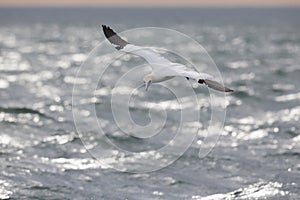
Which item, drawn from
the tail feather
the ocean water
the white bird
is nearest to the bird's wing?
the white bird

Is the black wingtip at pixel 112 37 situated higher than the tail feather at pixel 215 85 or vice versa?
the black wingtip at pixel 112 37

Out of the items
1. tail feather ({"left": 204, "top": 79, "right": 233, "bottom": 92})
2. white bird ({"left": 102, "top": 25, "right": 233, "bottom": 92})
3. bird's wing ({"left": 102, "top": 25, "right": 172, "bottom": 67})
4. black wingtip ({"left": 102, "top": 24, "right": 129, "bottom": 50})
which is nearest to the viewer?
tail feather ({"left": 204, "top": 79, "right": 233, "bottom": 92})

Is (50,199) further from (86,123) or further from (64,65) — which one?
(64,65)

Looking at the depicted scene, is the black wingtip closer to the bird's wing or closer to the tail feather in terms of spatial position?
the bird's wing

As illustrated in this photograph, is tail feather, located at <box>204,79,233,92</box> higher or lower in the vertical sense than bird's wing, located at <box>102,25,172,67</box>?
lower

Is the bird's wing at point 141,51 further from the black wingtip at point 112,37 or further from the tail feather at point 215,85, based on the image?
the tail feather at point 215,85

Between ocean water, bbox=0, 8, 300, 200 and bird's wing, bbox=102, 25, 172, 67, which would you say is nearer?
bird's wing, bbox=102, 25, 172, 67

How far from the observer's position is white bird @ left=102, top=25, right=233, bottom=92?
14062mm

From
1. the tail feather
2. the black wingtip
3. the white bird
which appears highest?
the black wingtip

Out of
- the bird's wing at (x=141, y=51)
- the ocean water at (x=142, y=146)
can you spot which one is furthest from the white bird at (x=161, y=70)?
the ocean water at (x=142, y=146)

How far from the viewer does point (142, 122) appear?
2891cm

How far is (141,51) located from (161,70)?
67.0 inches

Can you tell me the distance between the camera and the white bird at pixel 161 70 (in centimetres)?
1406

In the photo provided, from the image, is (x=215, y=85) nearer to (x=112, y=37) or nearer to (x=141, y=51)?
(x=141, y=51)
